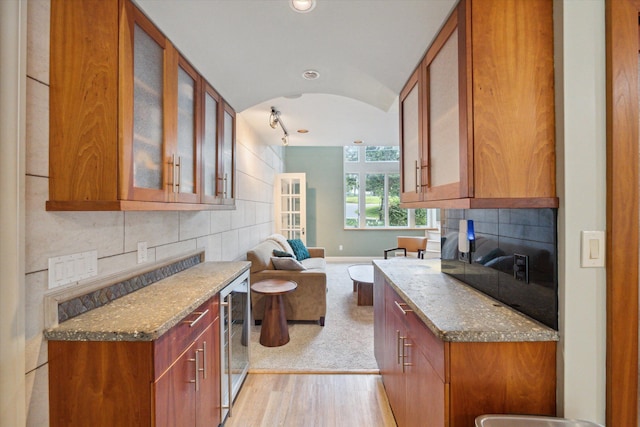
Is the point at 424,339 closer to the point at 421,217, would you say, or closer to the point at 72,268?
the point at 72,268

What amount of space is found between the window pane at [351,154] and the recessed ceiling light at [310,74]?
5.69m

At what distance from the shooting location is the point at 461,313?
1.28 metres

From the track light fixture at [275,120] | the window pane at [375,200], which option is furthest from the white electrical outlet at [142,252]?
the window pane at [375,200]

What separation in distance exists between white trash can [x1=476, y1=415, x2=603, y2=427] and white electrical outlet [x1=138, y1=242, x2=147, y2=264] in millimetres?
1725

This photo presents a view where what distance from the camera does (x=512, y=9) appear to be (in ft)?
3.77

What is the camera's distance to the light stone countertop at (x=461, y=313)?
110 cm

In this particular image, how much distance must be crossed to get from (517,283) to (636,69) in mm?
898

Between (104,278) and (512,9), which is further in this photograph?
(104,278)

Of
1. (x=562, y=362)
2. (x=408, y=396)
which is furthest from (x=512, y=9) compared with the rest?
(x=408, y=396)

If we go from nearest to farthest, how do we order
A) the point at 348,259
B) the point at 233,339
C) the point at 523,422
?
the point at 523,422 → the point at 233,339 → the point at 348,259

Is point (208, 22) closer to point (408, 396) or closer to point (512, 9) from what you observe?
point (512, 9)

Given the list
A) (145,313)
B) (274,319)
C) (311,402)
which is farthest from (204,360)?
(274,319)

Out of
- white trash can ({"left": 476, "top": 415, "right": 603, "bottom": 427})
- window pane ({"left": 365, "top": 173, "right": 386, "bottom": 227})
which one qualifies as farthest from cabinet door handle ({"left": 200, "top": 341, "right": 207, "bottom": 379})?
window pane ({"left": 365, "top": 173, "right": 386, "bottom": 227})

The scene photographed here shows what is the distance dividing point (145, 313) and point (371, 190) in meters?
7.01
